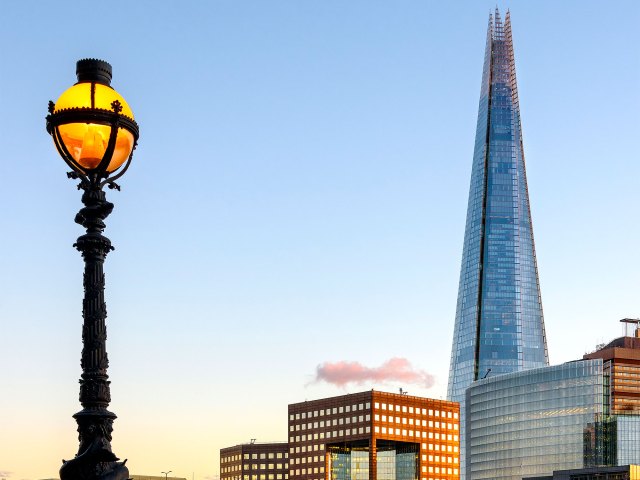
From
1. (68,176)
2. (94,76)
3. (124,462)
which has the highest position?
(94,76)

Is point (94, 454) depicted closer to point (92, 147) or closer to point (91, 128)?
point (92, 147)

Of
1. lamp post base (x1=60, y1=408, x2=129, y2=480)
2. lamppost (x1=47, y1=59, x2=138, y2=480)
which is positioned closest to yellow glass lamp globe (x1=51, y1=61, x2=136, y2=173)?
lamppost (x1=47, y1=59, x2=138, y2=480)

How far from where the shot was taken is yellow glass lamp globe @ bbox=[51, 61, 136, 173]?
441 inches

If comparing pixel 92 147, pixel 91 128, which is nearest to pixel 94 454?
pixel 92 147

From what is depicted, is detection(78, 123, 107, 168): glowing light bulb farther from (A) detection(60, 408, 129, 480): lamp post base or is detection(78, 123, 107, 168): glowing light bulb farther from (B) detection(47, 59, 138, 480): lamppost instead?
(A) detection(60, 408, 129, 480): lamp post base

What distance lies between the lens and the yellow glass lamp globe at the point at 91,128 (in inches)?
441

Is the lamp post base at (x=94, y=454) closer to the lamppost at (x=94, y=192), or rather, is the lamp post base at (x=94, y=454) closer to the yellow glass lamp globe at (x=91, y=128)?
the lamppost at (x=94, y=192)

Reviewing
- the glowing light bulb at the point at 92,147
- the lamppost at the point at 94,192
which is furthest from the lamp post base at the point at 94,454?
the glowing light bulb at the point at 92,147

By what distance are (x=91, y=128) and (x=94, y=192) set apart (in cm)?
69

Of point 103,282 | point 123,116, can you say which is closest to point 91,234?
point 103,282

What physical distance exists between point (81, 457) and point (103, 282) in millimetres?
1738

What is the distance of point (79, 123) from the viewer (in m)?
11.2

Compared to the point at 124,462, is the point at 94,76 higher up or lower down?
higher up

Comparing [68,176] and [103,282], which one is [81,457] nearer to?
[103,282]
